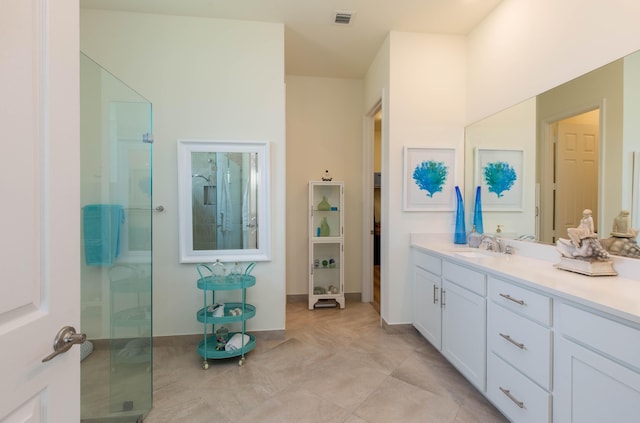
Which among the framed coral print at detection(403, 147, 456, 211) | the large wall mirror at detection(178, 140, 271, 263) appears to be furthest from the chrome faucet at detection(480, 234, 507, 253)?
the large wall mirror at detection(178, 140, 271, 263)

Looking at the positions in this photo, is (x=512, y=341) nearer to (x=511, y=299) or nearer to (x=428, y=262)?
(x=511, y=299)

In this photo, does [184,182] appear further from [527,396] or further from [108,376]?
[527,396]

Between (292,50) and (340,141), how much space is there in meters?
1.25

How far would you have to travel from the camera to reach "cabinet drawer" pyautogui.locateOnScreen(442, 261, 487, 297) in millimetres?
2006

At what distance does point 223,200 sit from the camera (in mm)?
2920

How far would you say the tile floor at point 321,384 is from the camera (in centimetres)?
192

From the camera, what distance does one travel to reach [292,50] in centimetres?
341

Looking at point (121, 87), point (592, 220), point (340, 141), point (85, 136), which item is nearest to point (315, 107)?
point (340, 141)

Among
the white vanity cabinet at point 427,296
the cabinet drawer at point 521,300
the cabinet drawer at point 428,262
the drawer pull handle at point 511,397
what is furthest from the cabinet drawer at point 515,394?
the cabinet drawer at point 428,262

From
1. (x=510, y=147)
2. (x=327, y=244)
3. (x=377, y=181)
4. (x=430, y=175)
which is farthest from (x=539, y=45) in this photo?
(x=377, y=181)

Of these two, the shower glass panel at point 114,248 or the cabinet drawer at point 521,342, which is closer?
the cabinet drawer at point 521,342

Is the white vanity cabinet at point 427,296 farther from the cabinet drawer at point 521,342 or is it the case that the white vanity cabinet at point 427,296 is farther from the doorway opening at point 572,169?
the doorway opening at point 572,169

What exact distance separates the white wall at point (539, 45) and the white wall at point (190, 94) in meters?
1.86

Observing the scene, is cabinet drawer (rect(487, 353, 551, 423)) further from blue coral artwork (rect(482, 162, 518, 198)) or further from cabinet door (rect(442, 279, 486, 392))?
blue coral artwork (rect(482, 162, 518, 198))
